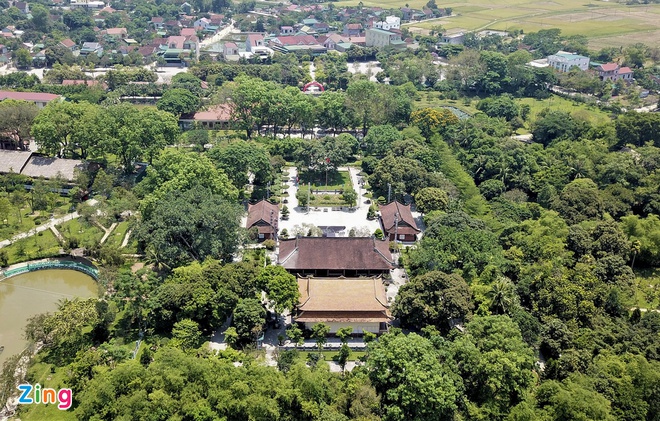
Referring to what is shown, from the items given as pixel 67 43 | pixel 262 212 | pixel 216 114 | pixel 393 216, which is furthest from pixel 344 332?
pixel 67 43

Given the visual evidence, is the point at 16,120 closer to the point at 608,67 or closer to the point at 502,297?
the point at 502,297

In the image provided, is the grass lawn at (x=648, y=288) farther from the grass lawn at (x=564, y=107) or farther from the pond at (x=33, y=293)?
the pond at (x=33, y=293)

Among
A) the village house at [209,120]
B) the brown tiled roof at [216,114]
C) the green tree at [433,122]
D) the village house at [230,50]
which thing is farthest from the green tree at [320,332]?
the village house at [230,50]

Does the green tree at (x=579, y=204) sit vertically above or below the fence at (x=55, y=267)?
above

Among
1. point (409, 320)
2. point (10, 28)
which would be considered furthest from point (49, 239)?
point (10, 28)

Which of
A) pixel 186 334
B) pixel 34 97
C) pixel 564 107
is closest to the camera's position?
pixel 186 334

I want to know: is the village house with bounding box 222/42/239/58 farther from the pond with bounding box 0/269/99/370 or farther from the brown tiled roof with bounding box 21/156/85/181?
→ the pond with bounding box 0/269/99/370

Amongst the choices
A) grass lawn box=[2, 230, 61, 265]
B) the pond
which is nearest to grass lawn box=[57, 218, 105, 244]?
grass lawn box=[2, 230, 61, 265]
